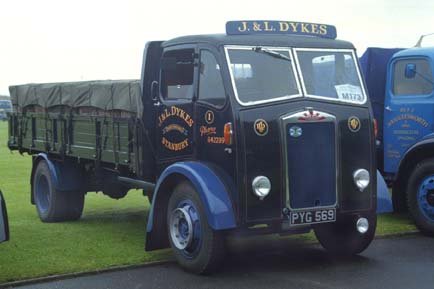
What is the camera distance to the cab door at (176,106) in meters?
7.37

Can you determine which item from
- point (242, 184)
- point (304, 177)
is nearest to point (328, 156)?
point (304, 177)

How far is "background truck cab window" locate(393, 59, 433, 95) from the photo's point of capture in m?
9.63

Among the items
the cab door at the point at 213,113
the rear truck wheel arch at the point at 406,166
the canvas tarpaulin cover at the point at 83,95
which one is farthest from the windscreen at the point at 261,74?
the rear truck wheel arch at the point at 406,166

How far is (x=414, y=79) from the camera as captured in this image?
978cm

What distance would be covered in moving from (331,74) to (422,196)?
282 cm

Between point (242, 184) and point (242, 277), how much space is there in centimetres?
100

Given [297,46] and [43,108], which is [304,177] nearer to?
[297,46]

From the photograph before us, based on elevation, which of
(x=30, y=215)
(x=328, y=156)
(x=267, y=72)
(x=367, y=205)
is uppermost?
(x=267, y=72)

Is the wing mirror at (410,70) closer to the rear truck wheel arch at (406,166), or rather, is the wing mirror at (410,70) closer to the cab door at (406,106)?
the cab door at (406,106)

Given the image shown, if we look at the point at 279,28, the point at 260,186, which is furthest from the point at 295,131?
the point at 279,28

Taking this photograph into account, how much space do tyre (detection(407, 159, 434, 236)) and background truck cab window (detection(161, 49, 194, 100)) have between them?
3.79m

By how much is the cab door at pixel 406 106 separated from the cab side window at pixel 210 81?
12.6ft

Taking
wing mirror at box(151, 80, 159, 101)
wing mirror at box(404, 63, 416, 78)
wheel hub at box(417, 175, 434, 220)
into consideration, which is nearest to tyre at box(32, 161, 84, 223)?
wing mirror at box(151, 80, 159, 101)

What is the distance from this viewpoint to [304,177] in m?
6.95
